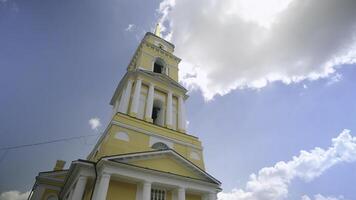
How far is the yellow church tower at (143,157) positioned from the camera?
497 inches

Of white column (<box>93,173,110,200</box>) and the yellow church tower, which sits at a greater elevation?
the yellow church tower

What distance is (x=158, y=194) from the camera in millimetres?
13773

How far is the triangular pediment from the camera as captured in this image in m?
13.6

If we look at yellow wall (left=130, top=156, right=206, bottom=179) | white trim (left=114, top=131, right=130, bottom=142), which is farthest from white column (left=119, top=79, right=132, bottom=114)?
yellow wall (left=130, top=156, right=206, bottom=179)

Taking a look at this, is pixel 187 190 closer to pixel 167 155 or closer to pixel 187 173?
pixel 187 173

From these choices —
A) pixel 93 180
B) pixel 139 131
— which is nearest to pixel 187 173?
pixel 139 131

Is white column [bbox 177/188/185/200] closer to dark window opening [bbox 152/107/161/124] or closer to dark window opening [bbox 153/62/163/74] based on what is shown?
dark window opening [bbox 152/107/161/124]

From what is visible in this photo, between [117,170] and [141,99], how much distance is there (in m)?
8.14

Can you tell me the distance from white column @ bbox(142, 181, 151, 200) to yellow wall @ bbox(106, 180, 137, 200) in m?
0.91

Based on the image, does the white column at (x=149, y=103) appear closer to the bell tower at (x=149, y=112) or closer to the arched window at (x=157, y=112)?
the bell tower at (x=149, y=112)

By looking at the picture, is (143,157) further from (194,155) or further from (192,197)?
(194,155)

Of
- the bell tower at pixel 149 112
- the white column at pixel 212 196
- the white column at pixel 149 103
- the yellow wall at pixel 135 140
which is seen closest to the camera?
the yellow wall at pixel 135 140

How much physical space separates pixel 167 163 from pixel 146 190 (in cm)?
266

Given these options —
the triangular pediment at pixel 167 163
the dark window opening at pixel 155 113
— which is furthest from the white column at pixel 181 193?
the dark window opening at pixel 155 113
